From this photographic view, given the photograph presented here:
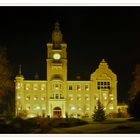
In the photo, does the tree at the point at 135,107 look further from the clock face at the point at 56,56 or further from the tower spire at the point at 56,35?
the tower spire at the point at 56,35

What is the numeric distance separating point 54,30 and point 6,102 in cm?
145

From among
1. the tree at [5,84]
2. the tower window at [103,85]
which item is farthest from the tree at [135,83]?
the tree at [5,84]

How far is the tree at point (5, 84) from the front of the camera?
28.1 feet

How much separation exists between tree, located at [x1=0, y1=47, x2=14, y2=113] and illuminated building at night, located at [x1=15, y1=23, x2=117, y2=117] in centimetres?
15

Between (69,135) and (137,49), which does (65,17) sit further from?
(69,135)

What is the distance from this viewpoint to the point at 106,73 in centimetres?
872

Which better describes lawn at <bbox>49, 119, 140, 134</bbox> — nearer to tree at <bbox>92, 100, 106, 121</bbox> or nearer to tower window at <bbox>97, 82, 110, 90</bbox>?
tree at <bbox>92, 100, 106, 121</bbox>

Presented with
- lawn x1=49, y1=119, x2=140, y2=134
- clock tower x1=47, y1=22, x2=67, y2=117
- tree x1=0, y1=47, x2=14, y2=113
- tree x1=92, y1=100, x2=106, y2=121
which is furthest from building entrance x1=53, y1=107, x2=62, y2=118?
tree x1=0, y1=47, x2=14, y2=113

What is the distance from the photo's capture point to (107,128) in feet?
27.7

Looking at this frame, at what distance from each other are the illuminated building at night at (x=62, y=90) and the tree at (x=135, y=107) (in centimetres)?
27

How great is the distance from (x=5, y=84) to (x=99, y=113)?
1.62m

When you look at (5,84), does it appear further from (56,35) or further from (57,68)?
(56,35)

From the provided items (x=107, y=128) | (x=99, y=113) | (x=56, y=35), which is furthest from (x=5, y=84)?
(x=107, y=128)
